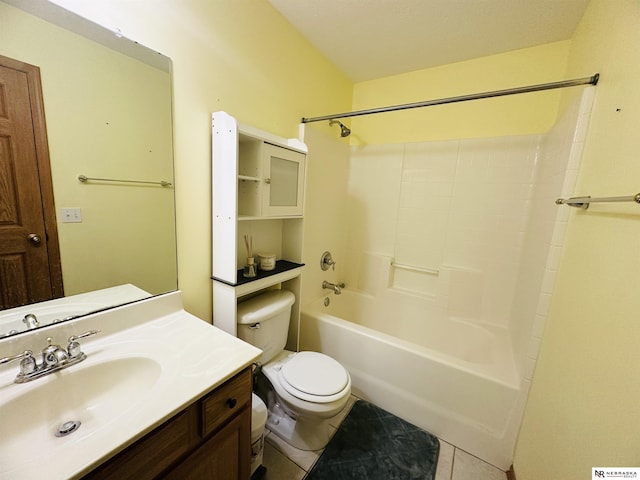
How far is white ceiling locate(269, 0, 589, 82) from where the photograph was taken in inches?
51.5

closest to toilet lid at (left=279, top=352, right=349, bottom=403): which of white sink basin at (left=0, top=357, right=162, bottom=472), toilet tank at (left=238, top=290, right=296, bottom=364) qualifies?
toilet tank at (left=238, top=290, right=296, bottom=364)

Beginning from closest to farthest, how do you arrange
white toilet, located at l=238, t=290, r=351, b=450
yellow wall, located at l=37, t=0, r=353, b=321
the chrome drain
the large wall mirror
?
1. the chrome drain
2. the large wall mirror
3. yellow wall, located at l=37, t=0, r=353, b=321
4. white toilet, located at l=238, t=290, r=351, b=450

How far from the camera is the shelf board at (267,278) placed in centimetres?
123

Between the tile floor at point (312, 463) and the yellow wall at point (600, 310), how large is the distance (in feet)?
0.60

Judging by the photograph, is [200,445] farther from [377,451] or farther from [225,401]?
[377,451]

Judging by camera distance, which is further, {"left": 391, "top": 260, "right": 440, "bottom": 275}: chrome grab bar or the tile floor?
{"left": 391, "top": 260, "right": 440, "bottom": 275}: chrome grab bar

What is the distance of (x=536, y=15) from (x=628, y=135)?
3.69 ft

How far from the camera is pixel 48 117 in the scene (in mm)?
764

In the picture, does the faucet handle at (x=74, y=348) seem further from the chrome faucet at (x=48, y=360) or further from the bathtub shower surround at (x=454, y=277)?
the bathtub shower surround at (x=454, y=277)

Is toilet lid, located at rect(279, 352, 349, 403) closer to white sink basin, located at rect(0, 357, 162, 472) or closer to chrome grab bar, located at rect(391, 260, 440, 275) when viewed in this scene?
white sink basin, located at rect(0, 357, 162, 472)

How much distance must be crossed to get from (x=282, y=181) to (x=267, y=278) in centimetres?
56

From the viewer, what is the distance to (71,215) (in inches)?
32.8

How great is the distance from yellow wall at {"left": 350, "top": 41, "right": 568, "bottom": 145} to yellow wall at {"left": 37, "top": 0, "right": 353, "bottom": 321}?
2.99 ft

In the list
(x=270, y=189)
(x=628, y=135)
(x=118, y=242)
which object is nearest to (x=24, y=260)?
(x=118, y=242)
